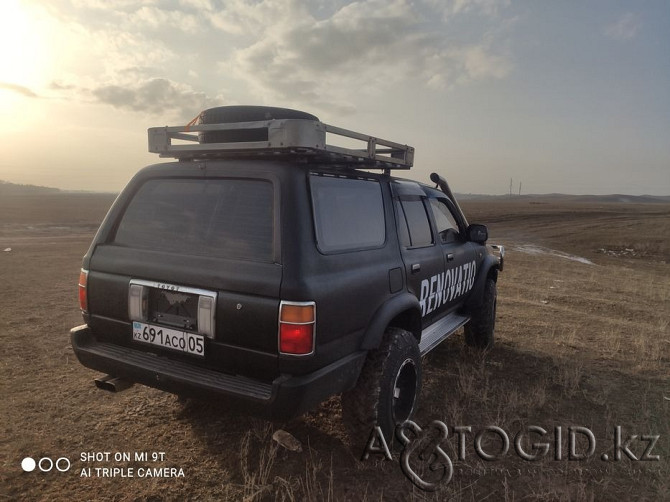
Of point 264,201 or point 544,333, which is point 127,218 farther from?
point 544,333

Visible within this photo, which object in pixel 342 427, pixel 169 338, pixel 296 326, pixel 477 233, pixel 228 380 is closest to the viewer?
pixel 296 326

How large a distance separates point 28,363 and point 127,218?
2.43 meters

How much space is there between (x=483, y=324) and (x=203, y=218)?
3.59m

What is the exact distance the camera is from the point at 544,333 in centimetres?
603

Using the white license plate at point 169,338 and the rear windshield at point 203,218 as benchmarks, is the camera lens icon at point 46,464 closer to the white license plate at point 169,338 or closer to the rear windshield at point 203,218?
the white license plate at point 169,338

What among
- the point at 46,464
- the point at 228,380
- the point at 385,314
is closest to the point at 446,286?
the point at 385,314

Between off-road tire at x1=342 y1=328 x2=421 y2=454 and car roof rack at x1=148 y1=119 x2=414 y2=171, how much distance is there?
1.26 meters

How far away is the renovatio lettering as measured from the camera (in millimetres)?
3676

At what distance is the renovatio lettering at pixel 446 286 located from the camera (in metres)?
3.68

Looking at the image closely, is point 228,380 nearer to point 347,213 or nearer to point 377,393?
point 377,393

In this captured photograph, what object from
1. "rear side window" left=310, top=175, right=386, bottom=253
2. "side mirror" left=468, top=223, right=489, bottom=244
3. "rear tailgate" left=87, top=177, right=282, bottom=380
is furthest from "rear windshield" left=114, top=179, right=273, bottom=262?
"side mirror" left=468, top=223, right=489, bottom=244

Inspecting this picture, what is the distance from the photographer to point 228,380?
8.17 ft

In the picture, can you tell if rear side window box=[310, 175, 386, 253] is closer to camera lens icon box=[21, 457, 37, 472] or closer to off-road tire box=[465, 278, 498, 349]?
camera lens icon box=[21, 457, 37, 472]

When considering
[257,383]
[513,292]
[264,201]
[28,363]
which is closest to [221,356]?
[257,383]
